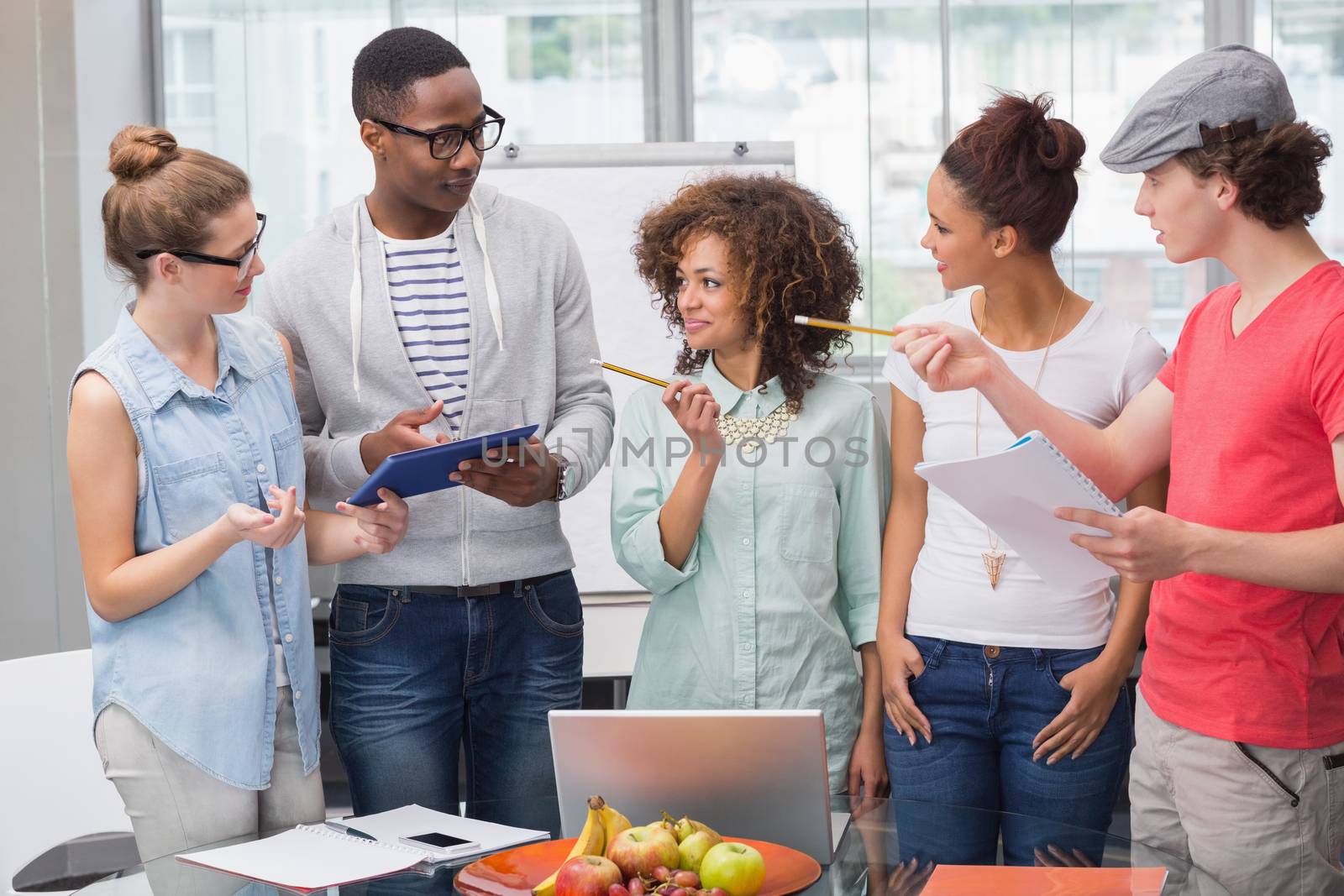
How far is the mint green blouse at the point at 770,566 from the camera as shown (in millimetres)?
1974

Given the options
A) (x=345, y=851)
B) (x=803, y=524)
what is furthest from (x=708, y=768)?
(x=803, y=524)

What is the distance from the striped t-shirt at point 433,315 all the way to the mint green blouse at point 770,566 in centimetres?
32

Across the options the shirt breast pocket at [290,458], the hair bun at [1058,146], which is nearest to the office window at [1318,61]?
the hair bun at [1058,146]

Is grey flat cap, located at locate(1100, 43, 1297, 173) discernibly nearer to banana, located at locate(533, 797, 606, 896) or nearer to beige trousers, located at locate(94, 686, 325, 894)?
banana, located at locate(533, 797, 606, 896)

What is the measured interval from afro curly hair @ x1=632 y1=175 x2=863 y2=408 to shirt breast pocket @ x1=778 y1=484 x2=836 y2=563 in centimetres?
15

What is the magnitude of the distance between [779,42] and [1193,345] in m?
2.83

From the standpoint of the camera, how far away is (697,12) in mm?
4273

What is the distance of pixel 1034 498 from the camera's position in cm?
153

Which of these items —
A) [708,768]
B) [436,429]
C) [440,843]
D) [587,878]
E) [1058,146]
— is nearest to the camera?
[587,878]

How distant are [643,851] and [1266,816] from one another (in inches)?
31.8

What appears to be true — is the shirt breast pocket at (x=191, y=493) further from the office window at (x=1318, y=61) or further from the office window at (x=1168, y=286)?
the office window at (x=1318, y=61)

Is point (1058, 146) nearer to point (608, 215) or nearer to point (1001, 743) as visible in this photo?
point (1001, 743)

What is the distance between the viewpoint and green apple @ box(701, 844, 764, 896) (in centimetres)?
130

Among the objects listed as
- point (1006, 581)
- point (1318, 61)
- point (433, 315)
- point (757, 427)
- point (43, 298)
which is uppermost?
→ point (1318, 61)
